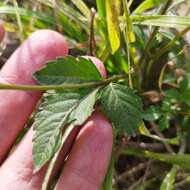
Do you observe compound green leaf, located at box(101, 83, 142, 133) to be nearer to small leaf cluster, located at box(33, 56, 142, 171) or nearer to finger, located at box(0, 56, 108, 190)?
small leaf cluster, located at box(33, 56, 142, 171)

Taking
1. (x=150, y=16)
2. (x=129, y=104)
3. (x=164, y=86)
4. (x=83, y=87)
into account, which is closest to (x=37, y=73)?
(x=83, y=87)

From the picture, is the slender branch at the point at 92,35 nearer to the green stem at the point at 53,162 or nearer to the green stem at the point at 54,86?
the green stem at the point at 54,86

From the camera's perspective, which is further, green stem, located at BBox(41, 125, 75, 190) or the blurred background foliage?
the blurred background foliage

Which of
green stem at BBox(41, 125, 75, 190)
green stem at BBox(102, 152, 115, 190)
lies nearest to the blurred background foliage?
green stem at BBox(102, 152, 115, 190)

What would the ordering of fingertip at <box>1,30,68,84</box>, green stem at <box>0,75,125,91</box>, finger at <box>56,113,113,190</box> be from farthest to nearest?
1. fingertip at <box>1,30,68,84</box>
2. finger at <box>56,113,113,190</box>
3. green stem at <box>0,75,125,91</box>

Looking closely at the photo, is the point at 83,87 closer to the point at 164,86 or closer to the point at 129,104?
the point at 129,104
